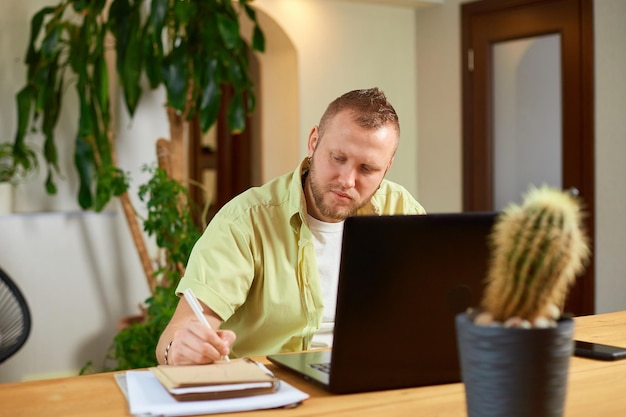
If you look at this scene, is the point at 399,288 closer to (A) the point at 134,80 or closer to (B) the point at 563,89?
(A) the point at 134,80

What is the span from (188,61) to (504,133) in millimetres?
2204

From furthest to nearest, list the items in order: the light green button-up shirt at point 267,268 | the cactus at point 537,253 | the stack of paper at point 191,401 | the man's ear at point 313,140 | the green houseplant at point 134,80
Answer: the green houseplant at point 134,80, the man's ear at point 313,140, the light green button-up shirt at point 267,268, the stack of paper at point 191,401, the cactus at point 537,253

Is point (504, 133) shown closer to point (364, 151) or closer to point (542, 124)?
point (542, 124)

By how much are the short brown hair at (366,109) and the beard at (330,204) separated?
14cm

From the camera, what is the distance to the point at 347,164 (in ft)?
6.39

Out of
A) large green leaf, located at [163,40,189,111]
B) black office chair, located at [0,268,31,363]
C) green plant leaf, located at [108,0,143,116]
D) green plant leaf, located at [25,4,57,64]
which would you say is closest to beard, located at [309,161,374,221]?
black office chair, located at [0,268,31,363]

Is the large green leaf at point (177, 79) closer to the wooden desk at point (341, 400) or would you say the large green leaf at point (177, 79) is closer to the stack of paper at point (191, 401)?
the wooden desk at point (341, 400)

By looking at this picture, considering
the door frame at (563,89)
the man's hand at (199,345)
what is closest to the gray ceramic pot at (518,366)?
the man's hand at (199,345)

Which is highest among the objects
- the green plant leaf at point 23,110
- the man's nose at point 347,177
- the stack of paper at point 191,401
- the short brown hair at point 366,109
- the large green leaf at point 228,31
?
the large green leaf at point 228,31

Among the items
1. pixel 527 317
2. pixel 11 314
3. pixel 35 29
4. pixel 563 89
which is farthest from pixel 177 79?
pixel 527 317

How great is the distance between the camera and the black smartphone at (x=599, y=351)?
5.38ft

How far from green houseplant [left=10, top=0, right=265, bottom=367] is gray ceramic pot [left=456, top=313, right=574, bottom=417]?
2.72 meters

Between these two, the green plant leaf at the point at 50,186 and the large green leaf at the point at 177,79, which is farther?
the green plant leaf at the point at 50,186

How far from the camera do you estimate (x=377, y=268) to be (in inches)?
51.1
